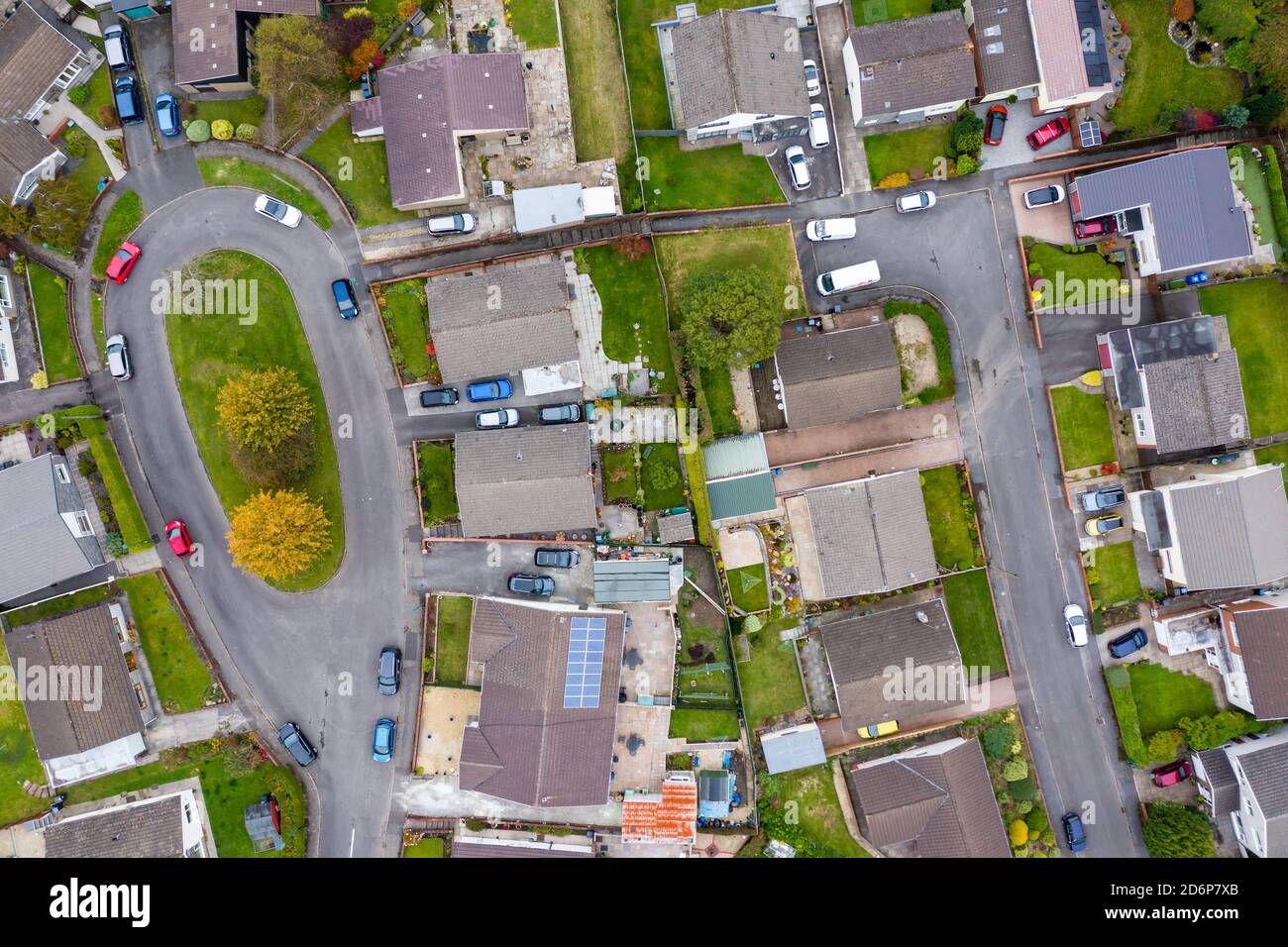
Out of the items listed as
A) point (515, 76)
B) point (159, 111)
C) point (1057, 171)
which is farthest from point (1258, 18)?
point (159, 111)

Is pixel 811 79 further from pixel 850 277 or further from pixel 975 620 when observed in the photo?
pixel 975 620

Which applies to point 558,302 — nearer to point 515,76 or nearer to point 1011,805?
point 515,76

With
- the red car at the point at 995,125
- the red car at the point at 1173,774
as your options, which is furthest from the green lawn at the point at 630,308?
the red car at the point at 1173,774

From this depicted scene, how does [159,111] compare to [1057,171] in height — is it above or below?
above

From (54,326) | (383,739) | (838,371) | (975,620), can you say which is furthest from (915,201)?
(54,326)

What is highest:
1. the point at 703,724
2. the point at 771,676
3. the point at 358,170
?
the point at 358,170

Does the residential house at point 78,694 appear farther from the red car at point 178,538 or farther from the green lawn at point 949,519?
the green lawn at point 949,519

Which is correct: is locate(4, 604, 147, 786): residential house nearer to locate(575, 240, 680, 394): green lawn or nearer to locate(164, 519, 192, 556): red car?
locate(164, 519, 192, 556): red car
